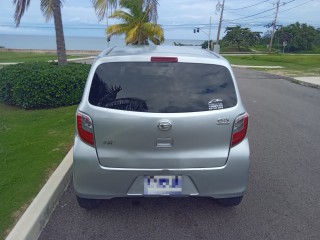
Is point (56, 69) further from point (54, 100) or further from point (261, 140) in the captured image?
point (261, 140)

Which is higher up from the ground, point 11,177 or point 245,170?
point 245,170

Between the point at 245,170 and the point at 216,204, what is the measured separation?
751 millimetres

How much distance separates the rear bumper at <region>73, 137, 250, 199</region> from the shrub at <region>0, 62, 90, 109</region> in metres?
4.79

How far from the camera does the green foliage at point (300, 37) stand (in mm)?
62562

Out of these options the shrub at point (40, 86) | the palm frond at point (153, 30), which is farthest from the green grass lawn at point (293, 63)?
the shrub at point (40, 86)

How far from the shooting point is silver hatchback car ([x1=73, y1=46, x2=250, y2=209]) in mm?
2738

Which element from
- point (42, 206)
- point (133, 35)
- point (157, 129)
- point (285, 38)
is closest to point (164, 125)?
point (157, 129)

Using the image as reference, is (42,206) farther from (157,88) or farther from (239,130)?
(239,130)

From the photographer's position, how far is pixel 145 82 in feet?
9.23

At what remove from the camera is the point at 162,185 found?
9.37 ft

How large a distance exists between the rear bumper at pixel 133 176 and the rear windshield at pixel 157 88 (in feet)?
1.63

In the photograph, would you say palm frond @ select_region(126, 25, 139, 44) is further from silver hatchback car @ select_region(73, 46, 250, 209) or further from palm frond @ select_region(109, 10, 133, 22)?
silver hatchback car @ select_region(73, 46, 250, 209)

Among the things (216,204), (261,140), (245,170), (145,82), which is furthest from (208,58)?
(261,140)

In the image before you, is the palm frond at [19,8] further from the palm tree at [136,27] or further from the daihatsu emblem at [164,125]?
the palm tree at [136,27]
